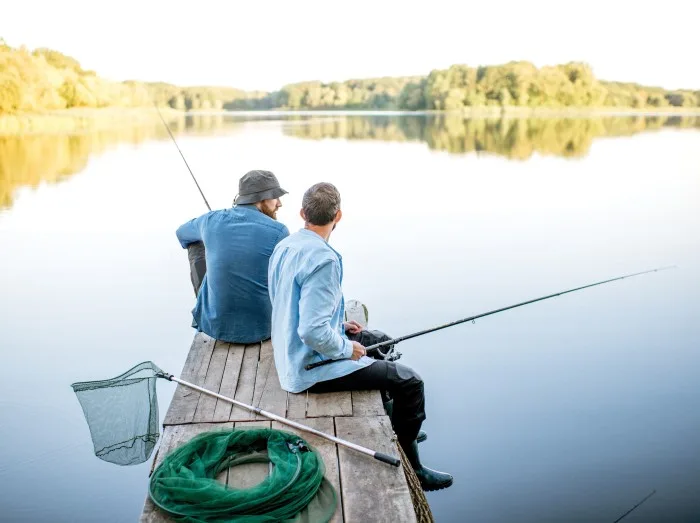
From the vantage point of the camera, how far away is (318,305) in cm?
299

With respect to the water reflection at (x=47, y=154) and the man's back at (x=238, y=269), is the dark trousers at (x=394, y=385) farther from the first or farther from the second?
the water reflection at (x=47, y=154)

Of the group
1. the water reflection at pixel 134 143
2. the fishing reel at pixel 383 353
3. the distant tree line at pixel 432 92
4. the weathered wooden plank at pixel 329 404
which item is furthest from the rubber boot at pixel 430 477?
the distant tree line at pixel 432 92

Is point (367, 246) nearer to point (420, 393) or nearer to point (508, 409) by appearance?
point (508, 409)

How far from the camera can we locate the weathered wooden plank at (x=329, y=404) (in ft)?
10.6

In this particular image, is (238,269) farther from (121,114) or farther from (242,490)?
(121,114)

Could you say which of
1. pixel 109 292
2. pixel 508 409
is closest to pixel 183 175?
pixel 109 292

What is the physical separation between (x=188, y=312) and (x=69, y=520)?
12.2ft

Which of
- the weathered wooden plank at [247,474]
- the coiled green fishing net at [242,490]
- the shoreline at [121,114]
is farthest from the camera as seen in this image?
the shoreline at [121,114]

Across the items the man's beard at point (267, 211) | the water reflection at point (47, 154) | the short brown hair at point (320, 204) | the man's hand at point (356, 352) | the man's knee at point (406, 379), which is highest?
the short brown hair at point (320, 204)

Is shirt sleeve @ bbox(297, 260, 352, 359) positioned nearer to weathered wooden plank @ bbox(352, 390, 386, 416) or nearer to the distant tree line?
weathered wooden plank @ bbox(352, 390, 386, 416)

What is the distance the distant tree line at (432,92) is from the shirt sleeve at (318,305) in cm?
3885

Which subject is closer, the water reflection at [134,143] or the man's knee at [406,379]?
the man's knee at [406,379]

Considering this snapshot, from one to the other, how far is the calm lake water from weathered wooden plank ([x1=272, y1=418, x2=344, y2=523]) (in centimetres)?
123

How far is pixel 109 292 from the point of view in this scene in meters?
8.11
